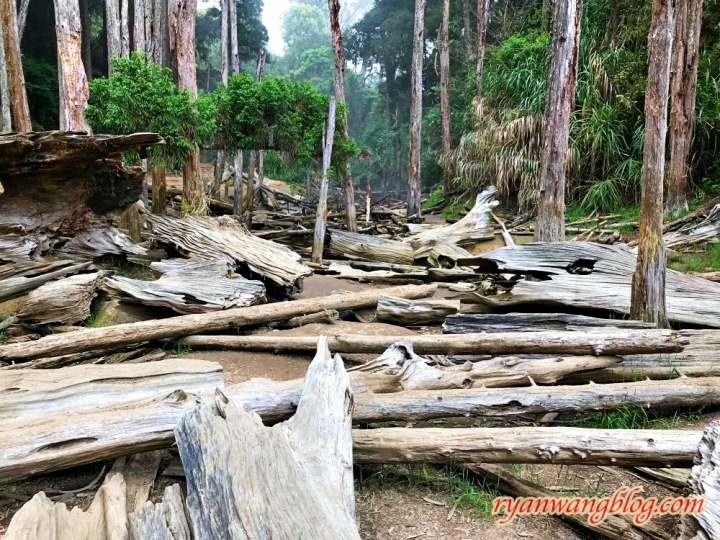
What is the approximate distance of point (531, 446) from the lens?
2668 mm

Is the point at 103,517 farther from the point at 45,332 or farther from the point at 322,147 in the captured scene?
the point at 322,147

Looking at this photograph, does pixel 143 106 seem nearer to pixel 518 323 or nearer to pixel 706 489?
pixel 518 323

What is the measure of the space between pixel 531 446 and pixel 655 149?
3.06m

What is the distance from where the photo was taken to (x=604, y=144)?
1276cm

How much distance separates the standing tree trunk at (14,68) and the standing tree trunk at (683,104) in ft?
43.1

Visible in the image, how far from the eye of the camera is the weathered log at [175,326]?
13.5ft

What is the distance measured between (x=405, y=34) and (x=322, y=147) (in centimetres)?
2238

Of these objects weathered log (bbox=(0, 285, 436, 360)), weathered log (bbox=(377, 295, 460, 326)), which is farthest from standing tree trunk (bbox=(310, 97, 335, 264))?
weathered log (bbox=(377, 295, 460, 326))

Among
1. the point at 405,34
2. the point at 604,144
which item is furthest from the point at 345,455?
the point at 405,34

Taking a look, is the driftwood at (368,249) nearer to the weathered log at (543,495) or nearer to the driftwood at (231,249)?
the driftwood at (231,249)

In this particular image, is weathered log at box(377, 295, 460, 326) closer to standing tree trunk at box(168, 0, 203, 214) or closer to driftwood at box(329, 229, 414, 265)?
standing tree trunk at box(168, 0, 203, 214)

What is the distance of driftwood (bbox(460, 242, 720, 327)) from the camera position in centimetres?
511

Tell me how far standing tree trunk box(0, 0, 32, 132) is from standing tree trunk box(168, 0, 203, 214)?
136 inches

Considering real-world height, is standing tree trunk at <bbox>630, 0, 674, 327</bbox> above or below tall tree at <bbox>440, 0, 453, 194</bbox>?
below
